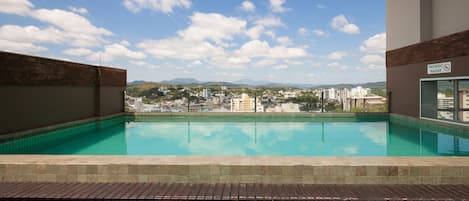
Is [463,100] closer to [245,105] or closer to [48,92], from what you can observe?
[245,105]

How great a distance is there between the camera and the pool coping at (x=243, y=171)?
3.13 meters

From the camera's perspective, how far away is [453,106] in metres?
8.53

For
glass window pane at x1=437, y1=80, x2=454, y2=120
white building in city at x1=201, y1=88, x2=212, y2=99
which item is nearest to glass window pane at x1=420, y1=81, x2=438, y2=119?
glass window pane at x1=437, y1=80, x2=454, y2=120

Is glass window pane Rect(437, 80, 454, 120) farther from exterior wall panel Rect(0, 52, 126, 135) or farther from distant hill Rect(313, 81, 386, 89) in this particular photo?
exterior wall panel Rect(0, 52, 126, 135)

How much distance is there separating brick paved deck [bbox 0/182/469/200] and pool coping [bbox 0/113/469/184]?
9cm

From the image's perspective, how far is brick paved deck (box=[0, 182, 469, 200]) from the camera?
109 inches

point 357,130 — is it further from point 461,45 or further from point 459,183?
point 459,183

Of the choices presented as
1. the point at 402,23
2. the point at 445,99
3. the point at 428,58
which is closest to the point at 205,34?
the point at 402,23

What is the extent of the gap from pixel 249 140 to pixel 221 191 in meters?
4.93

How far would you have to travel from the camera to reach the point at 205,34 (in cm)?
1673

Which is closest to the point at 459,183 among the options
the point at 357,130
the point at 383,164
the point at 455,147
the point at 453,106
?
the point at 383,164

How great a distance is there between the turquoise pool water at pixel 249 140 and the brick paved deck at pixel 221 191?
3.14 m

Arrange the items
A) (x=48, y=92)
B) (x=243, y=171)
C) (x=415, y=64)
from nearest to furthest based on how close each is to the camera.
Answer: (x=243, y=171) → (x=48, y=92) → (x=415, y=64)

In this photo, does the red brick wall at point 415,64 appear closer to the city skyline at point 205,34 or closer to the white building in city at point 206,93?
the city skyline at point 205,34
